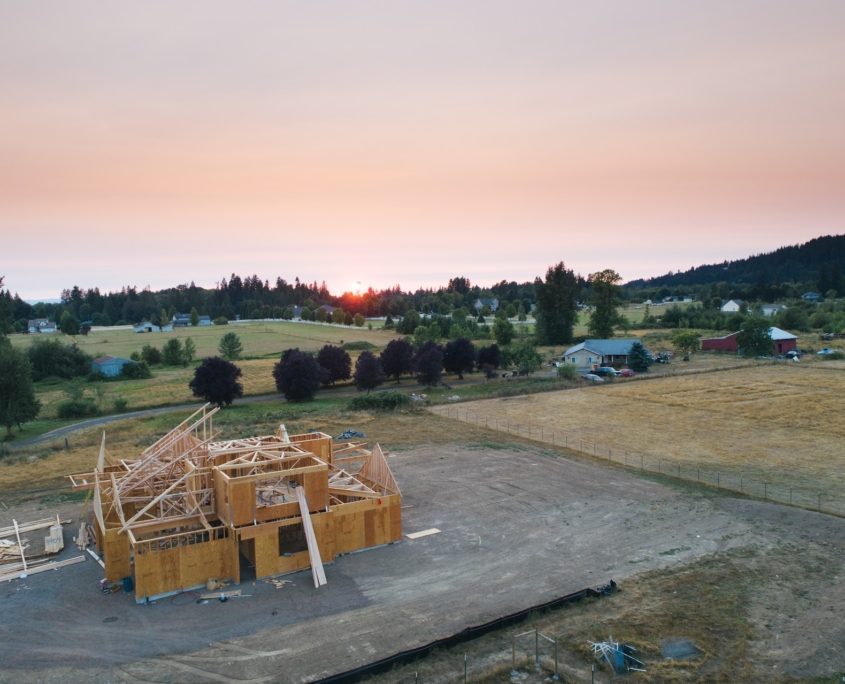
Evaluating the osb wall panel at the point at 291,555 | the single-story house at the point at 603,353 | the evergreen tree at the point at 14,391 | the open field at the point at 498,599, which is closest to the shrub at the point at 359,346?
the single-story house at the point at 603,353

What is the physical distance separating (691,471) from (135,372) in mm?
62653

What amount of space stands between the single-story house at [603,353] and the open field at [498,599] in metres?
40.3

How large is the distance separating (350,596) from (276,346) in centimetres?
8423

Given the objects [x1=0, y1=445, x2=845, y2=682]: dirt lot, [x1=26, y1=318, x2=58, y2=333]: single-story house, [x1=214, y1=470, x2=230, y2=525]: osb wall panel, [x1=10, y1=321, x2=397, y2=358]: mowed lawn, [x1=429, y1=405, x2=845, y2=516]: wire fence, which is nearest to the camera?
[x1=0, y1=445, x2=845, y2=682]: dirt lot

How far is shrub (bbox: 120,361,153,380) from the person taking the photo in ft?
225

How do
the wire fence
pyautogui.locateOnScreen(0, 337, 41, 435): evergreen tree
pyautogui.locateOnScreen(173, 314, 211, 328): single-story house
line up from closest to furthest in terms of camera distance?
the wire fence < pyautogui.locateOnScreen(0, 337, 41, 435): evergreen tree < pyautogui.locateOnScreen(173, 314, 211, 328): single-story house

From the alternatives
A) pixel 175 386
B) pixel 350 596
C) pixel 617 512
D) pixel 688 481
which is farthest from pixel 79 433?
pixel 688 481

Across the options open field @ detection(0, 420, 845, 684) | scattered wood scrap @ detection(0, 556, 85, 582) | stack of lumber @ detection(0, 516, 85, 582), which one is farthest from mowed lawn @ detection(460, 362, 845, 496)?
stack of lumber @ detection(0, 516, 85, 582)

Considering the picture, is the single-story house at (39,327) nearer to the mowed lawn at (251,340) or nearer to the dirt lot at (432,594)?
the mowed lawn at (251,340)

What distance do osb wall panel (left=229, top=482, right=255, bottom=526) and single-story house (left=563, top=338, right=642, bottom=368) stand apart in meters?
52.2

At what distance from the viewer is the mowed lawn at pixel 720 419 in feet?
97.4

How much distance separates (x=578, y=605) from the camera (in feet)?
52.4

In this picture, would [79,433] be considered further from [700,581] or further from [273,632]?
[700,581]

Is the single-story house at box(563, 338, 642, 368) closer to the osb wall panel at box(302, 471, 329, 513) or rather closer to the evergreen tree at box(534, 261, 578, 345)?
the evergreen tree at box(534, 261, 578, 345)
